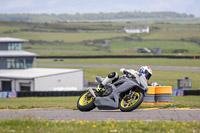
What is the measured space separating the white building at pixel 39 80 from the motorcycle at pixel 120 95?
3519 cm

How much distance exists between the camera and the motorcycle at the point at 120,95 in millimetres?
12555

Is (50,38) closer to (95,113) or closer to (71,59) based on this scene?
(71,59)

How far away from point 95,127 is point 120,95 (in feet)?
11.3

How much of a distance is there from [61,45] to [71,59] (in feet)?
172

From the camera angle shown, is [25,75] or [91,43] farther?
[91,43]

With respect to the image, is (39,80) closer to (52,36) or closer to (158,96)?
(158,96)

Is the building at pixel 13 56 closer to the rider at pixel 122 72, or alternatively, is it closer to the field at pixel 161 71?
the field at pixel 161 71

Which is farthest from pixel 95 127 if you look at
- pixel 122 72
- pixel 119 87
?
→ pixel 122 72

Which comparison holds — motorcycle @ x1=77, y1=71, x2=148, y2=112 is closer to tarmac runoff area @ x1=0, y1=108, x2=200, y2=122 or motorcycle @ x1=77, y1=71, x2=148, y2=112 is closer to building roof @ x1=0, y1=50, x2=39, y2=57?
tarmac runoff area @ x1=0, y1=108, x2=200, y2=122

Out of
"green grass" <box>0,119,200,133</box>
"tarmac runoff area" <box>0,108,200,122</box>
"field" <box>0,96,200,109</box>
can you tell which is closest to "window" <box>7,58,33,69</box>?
"field" <box>0,96,200,109</box>

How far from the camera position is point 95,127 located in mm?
9508

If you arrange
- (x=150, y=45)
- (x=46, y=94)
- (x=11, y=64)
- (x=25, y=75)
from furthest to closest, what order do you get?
1. (x=150, y=45)
2. (x=11, y=64)
3. (x=25, y=75)
4. (x=46, y=94)

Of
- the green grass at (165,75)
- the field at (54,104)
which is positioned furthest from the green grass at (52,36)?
the field at (54,104)

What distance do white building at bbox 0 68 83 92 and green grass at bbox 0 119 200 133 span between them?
1497 inches
